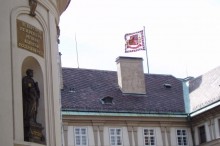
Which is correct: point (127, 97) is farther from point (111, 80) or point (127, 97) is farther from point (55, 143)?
point (55, 143)

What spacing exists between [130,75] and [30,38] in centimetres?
2844

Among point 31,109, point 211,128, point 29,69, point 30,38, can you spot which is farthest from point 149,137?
point 31,109

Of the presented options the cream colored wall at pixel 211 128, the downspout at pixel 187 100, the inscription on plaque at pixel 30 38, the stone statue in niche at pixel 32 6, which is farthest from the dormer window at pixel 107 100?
the stone statue in niche at pixel 32 6

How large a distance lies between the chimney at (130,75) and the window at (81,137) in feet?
19.3

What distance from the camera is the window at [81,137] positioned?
3703 centimetres

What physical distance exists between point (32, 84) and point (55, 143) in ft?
5.14

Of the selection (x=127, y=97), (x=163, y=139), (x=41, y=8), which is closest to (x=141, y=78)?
(x=127, y=97)

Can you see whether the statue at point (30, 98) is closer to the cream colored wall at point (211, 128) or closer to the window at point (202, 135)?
the cream colored wall at point (211, 128)

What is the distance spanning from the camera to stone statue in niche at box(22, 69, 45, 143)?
13.5 m

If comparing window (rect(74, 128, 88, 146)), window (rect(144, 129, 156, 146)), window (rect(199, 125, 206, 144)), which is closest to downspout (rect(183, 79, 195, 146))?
window (rect(199, 125, 206, 144))

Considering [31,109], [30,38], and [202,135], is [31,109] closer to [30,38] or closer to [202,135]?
[30,38]

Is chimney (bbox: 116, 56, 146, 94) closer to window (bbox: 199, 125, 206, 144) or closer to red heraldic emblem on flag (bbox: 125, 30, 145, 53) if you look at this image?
red heraldic emblem on flag (bbox: 125, 30, 145, 53)

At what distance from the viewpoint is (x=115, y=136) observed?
38531mm

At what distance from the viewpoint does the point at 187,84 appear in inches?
1763
